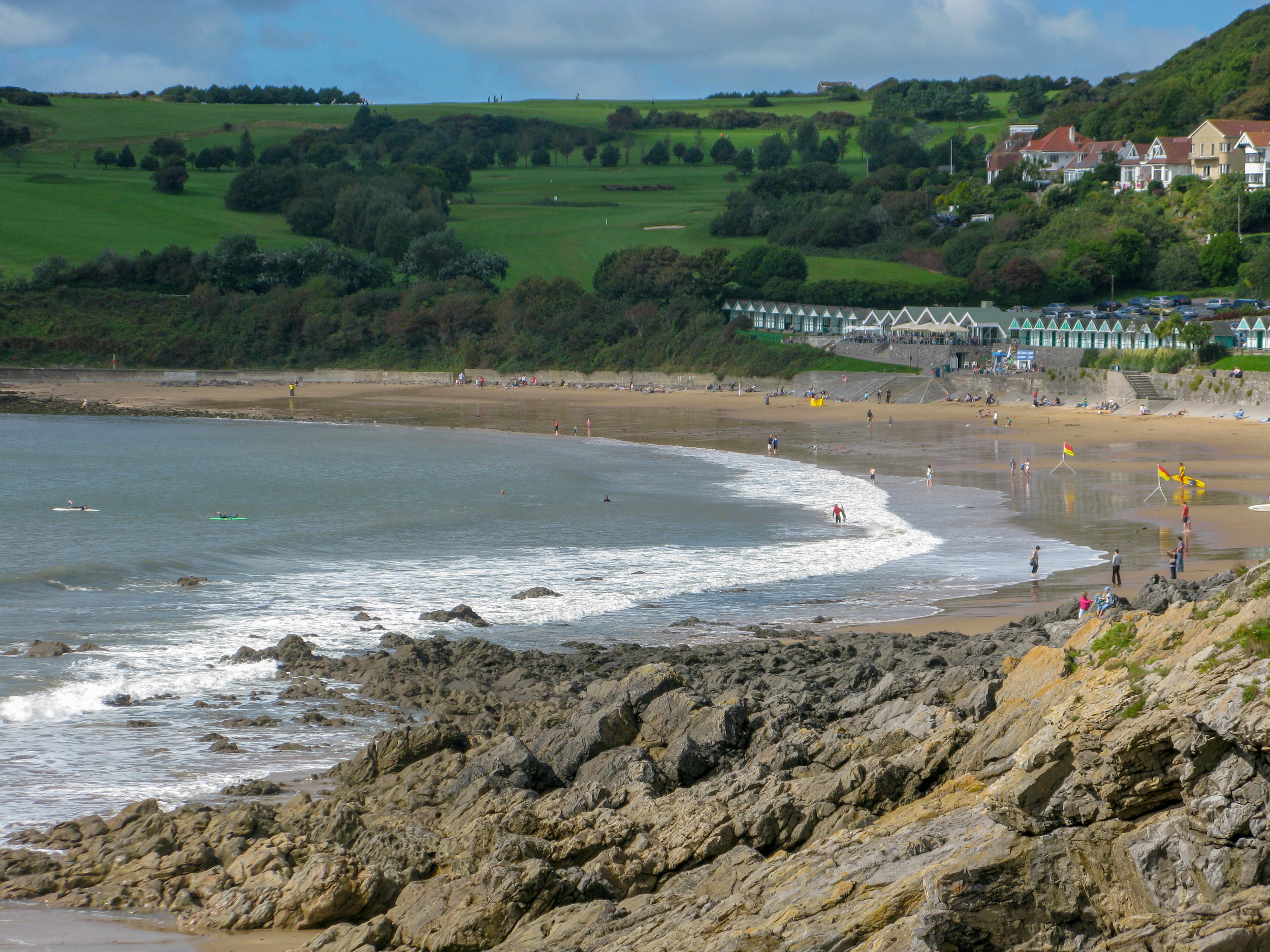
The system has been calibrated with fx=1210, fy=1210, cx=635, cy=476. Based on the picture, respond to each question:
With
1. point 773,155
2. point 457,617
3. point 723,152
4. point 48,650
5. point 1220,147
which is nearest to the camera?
point 48,650

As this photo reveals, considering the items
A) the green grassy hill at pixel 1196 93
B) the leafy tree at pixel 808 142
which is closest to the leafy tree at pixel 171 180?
the leafy tree at pixel 808 142

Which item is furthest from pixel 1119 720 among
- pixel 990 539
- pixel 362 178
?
pixel 362 178

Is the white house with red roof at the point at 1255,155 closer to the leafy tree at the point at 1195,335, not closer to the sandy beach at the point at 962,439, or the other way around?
the leafy tree at the point at 1195,335

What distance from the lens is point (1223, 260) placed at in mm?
75625

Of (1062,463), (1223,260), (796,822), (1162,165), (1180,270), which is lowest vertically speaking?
(796,822)

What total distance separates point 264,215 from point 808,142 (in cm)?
5913

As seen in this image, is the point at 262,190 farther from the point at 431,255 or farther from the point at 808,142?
the point at 808,142

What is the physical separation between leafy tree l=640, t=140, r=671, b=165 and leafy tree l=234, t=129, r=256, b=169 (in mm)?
44931

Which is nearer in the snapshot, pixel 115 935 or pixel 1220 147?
pixel 115 935

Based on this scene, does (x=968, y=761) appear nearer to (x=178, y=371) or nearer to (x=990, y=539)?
(x=990, y=539)

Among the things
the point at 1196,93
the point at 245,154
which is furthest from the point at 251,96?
the point at 1196,93

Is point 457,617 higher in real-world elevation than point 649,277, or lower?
lower

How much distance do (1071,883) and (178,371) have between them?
3393 inches

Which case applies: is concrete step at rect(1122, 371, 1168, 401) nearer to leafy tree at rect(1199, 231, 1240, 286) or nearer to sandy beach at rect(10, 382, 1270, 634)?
sandy beach at rect(10, 382, 1270, 634)
